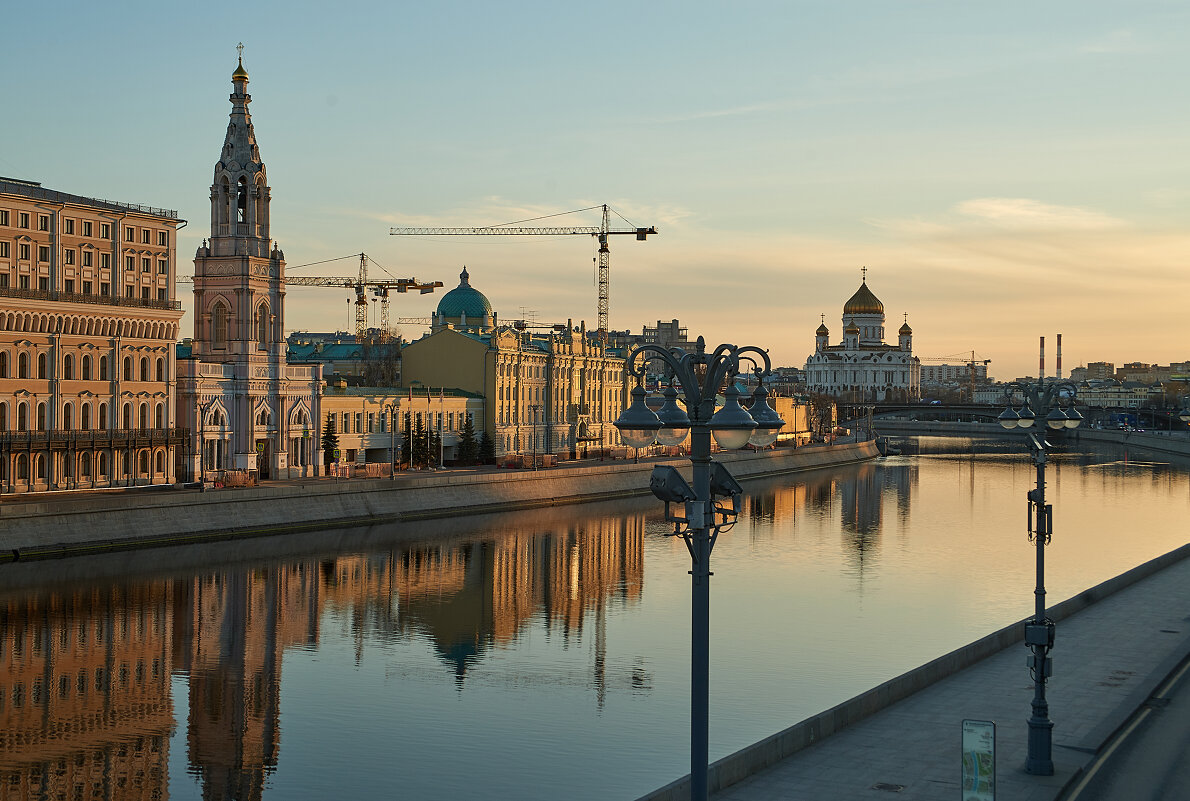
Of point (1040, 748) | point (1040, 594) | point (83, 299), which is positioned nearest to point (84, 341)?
point (83, 299)

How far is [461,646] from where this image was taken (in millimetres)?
38188

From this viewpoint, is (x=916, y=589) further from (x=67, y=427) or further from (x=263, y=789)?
(x=67, y=427)

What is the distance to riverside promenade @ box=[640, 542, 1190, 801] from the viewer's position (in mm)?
19875

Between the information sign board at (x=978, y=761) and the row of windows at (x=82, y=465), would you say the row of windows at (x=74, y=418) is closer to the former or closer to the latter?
the row of windows at (x=82, y=465)

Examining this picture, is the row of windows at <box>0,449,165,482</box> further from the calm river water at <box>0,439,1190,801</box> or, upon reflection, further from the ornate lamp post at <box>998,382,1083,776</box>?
the ornate lamp post at <box>998,382,1083,776</box>

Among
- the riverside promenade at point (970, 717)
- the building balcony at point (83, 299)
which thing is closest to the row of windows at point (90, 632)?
the building balcony at point (83, 299)

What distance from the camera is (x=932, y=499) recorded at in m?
88.6

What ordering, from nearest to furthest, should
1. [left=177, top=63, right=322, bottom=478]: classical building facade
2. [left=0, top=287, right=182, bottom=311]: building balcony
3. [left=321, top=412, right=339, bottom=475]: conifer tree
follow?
[left=0, top=287, right=182, bottom=311]: building balcony, [left=177, top=63, right=322, bottom=478]: classical building facade, [left=321, top=412, right=339, bottom=475]: conifer tree

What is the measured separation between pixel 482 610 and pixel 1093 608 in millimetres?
18643

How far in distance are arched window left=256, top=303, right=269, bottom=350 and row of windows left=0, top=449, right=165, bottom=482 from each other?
30.3 ft

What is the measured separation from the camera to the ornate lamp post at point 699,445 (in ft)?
44.4

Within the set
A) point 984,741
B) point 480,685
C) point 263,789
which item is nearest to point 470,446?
point 480,685

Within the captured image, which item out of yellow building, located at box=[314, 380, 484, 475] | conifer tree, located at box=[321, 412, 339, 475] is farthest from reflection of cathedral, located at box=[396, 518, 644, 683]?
yellow building, located at box=[314, 380, 484, 475]

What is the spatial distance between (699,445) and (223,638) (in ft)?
91.5
